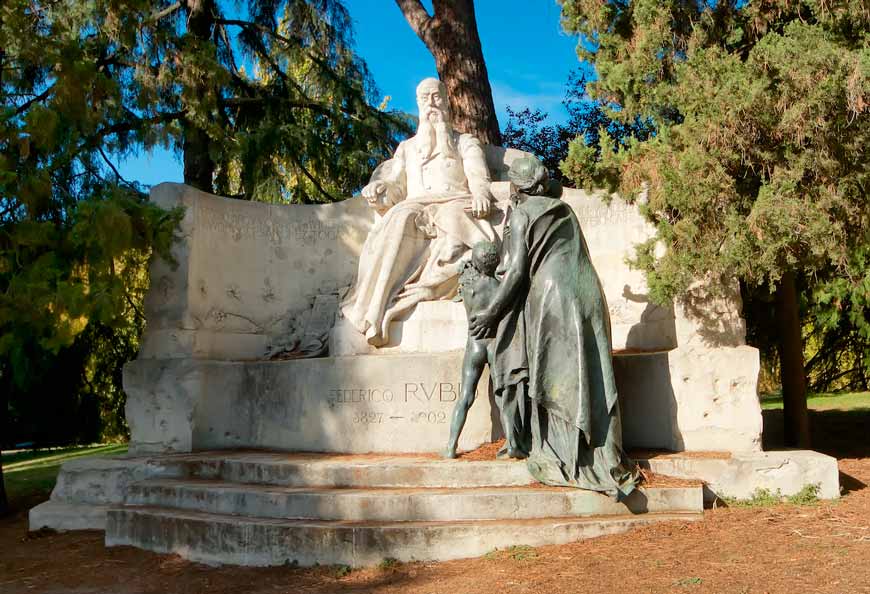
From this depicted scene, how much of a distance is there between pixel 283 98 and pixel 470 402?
28.3ft

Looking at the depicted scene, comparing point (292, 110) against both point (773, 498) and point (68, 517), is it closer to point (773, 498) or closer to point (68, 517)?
point (68, 517)

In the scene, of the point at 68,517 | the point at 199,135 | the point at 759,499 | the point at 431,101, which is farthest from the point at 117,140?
the point at 759,499

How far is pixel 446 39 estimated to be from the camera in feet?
35.2

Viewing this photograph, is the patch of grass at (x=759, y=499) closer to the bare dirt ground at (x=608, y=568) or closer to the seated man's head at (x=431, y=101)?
the bare dirt ground at (x=608, y=568)

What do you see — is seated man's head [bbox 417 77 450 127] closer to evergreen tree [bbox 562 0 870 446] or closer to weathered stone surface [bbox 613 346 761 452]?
evergreen tree [bbox 562 0 870 446]

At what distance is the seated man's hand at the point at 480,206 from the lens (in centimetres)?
741

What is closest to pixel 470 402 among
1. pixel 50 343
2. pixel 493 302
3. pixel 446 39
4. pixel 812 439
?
pixel 493 302

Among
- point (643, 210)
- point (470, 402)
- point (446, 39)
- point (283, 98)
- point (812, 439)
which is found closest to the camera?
point (470, 402)

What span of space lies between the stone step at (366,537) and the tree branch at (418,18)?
23.8ft

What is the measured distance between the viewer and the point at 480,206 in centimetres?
741

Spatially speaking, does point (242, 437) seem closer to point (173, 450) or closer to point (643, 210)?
point (173, 450)

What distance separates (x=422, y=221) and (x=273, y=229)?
5.27ft

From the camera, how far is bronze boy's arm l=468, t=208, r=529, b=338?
220 inches

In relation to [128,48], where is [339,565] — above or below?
below
